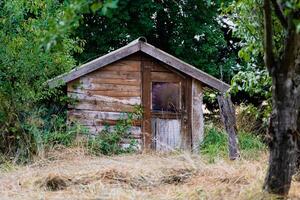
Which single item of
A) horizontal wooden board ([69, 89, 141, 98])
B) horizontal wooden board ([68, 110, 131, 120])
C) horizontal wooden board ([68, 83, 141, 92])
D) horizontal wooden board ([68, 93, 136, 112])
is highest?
horizontal wooden board ([68, 83, 141, 92])

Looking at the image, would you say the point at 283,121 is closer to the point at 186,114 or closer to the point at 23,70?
Result: the point at 23,70

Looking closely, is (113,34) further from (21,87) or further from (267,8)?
(267,8)

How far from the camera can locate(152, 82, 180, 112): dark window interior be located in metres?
11.4

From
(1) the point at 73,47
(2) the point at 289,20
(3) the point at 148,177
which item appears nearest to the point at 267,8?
(2) the point at 289,20

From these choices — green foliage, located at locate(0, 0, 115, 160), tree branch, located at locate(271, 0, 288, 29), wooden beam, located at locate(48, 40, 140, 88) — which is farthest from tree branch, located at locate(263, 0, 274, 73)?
wooden beam, located at locate(48, 40, 140, 88)

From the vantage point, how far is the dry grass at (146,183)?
5535mm

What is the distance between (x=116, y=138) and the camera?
10.7 meters

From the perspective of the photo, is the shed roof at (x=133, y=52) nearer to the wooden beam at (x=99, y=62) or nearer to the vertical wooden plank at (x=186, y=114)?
the wooden beam at (x=99, y=62)

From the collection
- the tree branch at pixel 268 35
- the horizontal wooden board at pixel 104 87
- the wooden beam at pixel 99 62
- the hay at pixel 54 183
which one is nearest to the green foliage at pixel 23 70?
the wooden beam at pixel 99 62

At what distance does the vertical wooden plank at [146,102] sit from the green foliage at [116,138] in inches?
7.9

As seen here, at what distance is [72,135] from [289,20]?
6.92 meters

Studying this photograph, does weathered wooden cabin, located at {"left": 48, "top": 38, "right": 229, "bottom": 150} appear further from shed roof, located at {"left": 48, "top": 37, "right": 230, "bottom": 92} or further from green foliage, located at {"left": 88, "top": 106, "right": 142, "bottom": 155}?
green foliage, located at {"left": 88, "top": 106, "right": 142, "bottom": 155}

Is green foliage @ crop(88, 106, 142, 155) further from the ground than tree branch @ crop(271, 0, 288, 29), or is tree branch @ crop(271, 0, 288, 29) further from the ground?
tree branch @ crop(271, 0, 288, 29)

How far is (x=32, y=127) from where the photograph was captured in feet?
30.3
